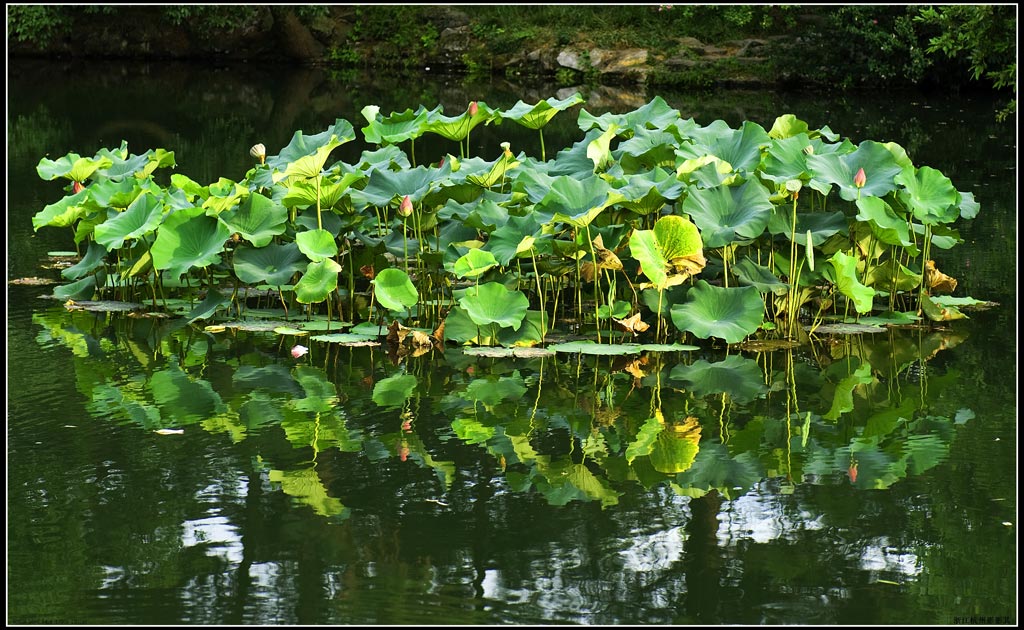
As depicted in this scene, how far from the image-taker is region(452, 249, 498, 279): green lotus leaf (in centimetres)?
520

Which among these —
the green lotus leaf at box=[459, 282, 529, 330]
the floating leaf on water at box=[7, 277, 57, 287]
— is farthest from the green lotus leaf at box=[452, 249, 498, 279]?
the floating leaf on water at box=[7, 277, 57, 287]

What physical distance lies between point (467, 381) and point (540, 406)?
423 millimetres

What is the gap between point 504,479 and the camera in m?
3.94

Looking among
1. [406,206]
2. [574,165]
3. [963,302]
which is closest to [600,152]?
[574,165]

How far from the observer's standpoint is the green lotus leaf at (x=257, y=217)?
18.6ft

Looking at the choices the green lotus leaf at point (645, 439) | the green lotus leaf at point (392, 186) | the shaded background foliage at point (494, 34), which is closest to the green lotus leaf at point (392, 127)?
the green lotus leaf at point (392, 186)

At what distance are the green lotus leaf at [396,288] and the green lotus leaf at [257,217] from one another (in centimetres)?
55

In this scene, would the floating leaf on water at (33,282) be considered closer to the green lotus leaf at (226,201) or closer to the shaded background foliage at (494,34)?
the green lotus leaf at (226,201)

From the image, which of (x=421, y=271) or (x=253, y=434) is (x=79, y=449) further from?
(x=421, y=271)

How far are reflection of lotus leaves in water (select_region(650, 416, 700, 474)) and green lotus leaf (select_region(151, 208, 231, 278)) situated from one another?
6.98 feet

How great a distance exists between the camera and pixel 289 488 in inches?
151

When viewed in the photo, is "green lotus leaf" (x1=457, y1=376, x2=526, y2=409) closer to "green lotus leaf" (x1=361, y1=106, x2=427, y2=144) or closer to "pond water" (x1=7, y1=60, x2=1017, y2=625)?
"pond water" (x1=7, y1=60, x2=1017, y2=625)

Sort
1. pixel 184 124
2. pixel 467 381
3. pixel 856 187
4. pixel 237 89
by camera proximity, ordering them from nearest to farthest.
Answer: pixel 467 381
pixel 856 187
pixel 184 124
pixel 237 89

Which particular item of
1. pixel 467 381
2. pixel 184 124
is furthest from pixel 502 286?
pixel 184 124
